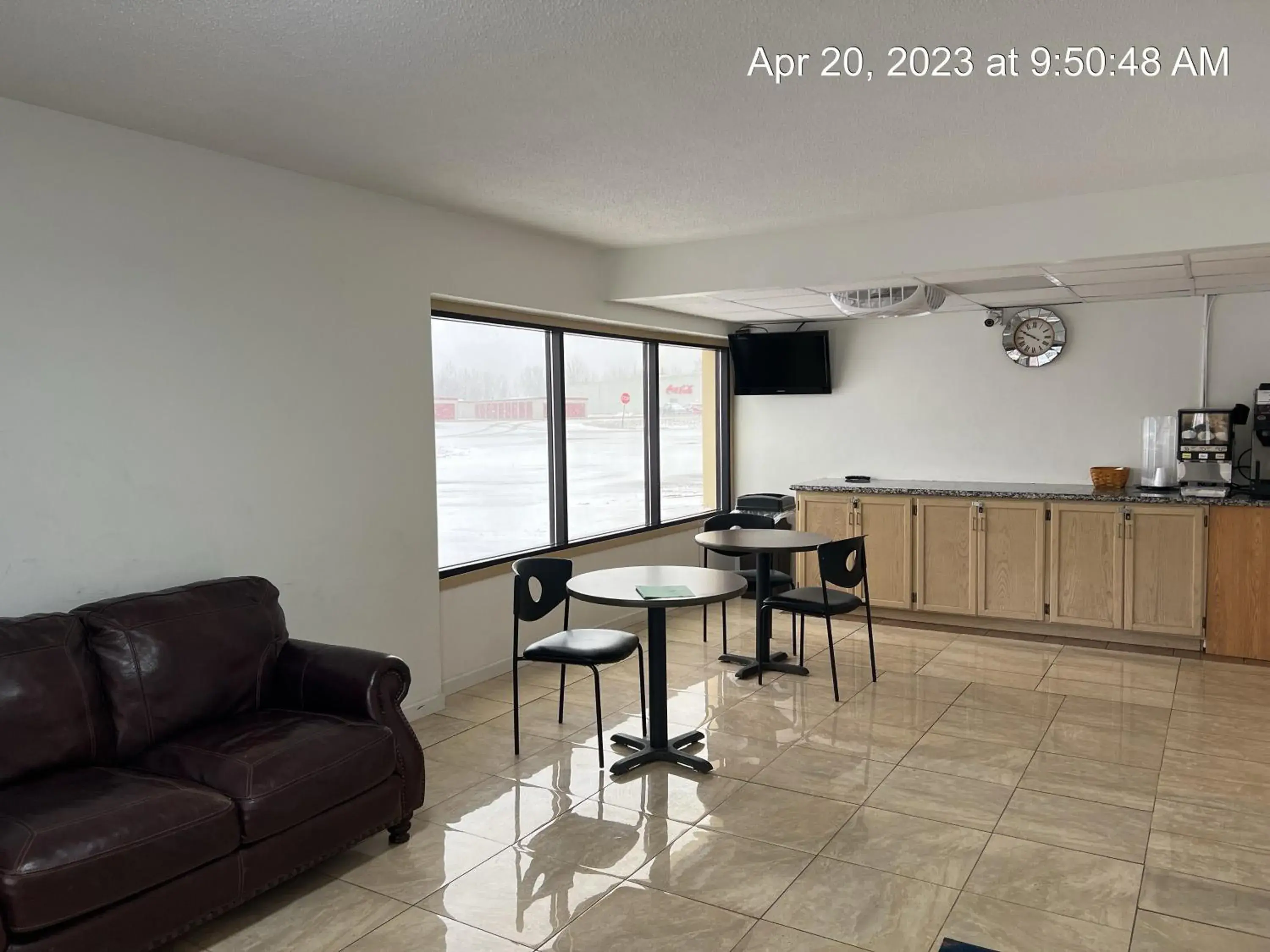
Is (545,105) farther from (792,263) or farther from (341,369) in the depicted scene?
(792,263)

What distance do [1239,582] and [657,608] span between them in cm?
393

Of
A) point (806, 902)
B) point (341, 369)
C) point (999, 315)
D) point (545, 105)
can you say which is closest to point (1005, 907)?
point (806, 902)

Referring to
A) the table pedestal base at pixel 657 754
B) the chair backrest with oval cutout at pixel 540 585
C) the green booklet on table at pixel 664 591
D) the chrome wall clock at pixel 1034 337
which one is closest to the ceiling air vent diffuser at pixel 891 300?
the chrome wall clock at pixel 1034 337

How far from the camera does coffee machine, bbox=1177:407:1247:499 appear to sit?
5992mm

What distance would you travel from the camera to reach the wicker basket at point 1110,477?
20.9 feet

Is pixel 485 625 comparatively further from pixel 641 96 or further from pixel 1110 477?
pixel 1110 477

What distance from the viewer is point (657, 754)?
4.19 meters

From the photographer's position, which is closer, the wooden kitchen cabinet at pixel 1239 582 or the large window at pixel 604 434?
the wooden kitchen cabinet at pixel 1239 582

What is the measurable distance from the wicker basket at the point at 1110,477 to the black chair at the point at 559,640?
3799 millimetres

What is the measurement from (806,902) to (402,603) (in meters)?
2.55

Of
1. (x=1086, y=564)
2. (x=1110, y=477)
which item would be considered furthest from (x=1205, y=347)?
(x=1086, y=564)

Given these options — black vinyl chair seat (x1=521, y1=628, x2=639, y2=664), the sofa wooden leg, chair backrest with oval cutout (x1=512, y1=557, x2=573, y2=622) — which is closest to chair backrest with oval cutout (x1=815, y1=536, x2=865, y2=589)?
black vinyl chair seat (x1=521, y1=628, x2=639, y2=664)

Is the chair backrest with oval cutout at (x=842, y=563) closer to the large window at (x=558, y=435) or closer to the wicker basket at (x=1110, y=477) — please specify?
the large window at (x=558, y=435)

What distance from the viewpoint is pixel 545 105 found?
3180mm
